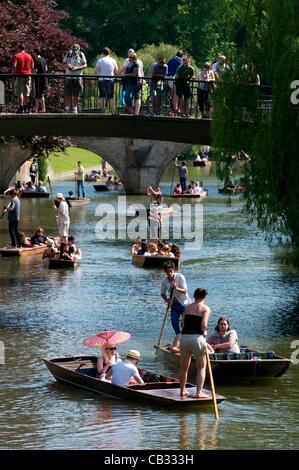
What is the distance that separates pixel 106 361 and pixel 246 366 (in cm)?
226

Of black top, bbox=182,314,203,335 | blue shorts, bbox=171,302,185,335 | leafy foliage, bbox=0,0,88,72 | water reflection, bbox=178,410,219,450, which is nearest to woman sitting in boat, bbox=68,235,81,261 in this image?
leafy foliage, bbox=0,0,88,72

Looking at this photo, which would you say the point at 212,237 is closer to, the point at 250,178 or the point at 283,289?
the point at 283,289

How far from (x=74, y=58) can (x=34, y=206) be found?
20.4m

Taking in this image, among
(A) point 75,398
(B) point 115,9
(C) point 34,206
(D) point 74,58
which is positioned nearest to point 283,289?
(D) point 74,58

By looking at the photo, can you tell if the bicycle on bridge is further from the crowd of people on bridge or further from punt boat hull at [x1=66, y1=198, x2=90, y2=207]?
punt boat hull at [x1=66, y1=198, x2=90, y2=207]

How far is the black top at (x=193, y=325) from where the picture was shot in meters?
22.4

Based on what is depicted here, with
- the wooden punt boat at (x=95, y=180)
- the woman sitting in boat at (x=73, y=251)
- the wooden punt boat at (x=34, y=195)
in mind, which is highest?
the woman sitting in boat at (x=73, y=251)

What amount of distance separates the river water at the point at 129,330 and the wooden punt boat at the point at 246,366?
222mm

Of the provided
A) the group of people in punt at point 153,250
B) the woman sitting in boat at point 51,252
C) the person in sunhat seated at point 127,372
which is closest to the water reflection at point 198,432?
the person in sunhat seated at point 127,372

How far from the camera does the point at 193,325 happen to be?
22.4m

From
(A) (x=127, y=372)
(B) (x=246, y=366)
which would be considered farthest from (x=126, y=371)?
(B) (x=246, y=366)

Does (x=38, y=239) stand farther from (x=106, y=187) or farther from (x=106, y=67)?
(x=106, y=187)

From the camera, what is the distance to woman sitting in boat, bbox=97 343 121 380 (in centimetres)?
2425

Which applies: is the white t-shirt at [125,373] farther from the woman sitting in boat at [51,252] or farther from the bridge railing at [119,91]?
the woman sitting in boat at [51,252]
